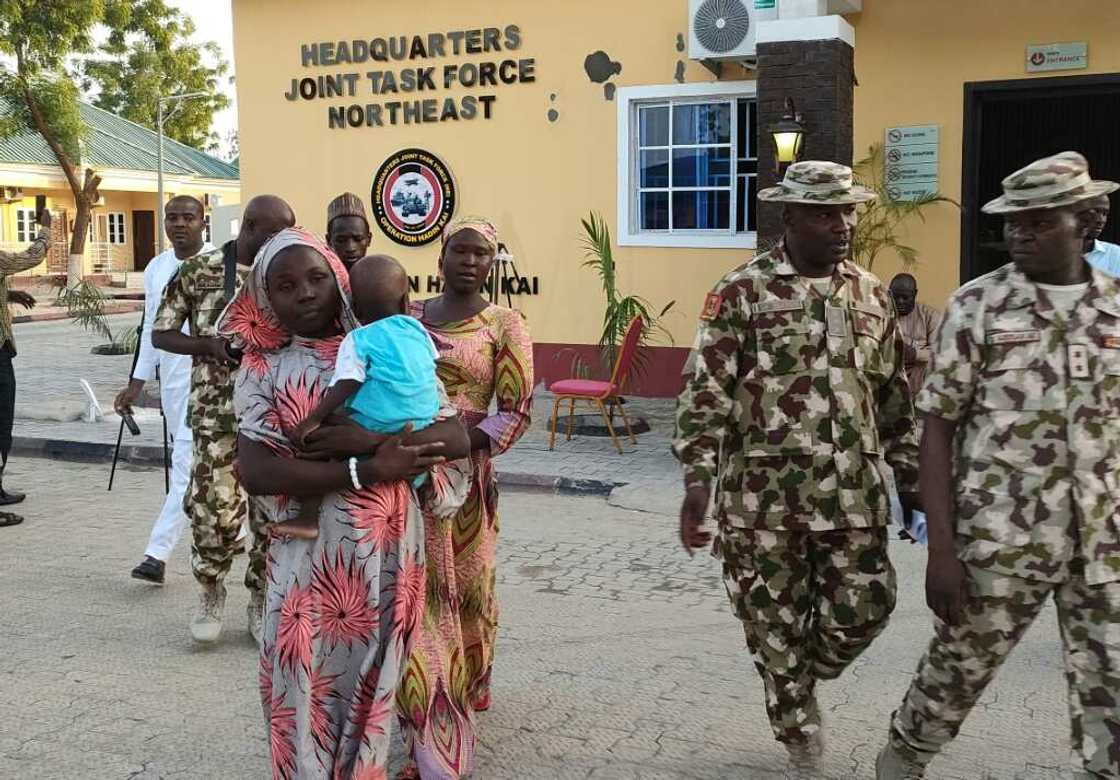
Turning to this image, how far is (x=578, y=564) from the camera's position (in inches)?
256

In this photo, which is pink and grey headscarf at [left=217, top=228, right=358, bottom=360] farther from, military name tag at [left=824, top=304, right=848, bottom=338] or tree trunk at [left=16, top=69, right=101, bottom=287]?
tree trunk at [left=16, top=69, right=101, bottom=287]

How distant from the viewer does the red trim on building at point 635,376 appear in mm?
12016

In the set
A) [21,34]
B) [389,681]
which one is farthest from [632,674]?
[21,34]

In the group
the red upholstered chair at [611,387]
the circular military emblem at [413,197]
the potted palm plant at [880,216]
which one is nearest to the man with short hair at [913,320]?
the potted palm plant at [880,216]

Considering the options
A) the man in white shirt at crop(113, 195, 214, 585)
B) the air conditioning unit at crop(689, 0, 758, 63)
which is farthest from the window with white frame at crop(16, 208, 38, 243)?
the man in white shirt at crop(113, 195, 214, 585)

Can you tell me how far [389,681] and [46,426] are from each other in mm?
9135

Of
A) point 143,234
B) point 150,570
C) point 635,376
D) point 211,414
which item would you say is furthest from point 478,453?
point 143,234

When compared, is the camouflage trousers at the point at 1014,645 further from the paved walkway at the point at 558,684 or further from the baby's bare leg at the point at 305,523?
the baby's bare leg at the point at 305,523

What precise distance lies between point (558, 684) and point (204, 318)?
211cm

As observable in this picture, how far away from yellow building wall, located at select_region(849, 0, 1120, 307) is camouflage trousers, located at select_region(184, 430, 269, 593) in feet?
24.7

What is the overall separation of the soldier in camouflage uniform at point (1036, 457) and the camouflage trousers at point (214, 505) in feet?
9.53

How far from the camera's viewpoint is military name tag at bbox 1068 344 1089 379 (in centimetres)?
303

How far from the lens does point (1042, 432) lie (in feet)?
10.0

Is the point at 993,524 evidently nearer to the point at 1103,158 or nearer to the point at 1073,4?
the point at 1073,4
